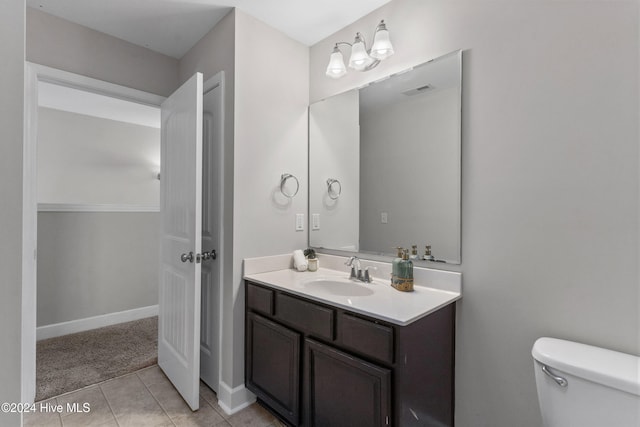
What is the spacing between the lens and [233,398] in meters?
A: 1.84

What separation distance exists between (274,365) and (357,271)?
69cm

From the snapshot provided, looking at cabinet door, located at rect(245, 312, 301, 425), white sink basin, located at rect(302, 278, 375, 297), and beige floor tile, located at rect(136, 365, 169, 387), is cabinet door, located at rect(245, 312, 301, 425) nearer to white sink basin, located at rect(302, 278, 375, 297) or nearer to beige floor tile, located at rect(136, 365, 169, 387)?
white sink basin, located at rect(302, 278, 375, 297)

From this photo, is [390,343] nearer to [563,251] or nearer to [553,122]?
[563,251]

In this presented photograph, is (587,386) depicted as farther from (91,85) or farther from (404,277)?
(91,85)

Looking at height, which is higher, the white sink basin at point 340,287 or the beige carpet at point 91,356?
the white sink basin at point 340,287

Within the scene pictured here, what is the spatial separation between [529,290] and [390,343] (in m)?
0.64

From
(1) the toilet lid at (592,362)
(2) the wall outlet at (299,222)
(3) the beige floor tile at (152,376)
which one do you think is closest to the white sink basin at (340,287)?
(2) the wall outlet at (299,222)

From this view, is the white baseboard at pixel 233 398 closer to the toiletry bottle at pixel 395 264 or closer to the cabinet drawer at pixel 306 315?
the cabinet drawer at pixel 306 315

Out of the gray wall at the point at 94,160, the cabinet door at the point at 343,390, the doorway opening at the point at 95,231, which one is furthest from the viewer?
the gray wall at the point at 94,160

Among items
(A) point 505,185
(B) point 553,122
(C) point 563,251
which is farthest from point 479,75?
(C) point 563,251

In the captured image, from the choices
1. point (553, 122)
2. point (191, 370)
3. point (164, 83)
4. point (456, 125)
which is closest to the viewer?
point (553, 122)

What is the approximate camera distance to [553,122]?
122 cm

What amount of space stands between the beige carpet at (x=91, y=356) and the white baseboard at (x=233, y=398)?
0.87 m

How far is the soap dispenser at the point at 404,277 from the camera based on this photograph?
1539 mm
